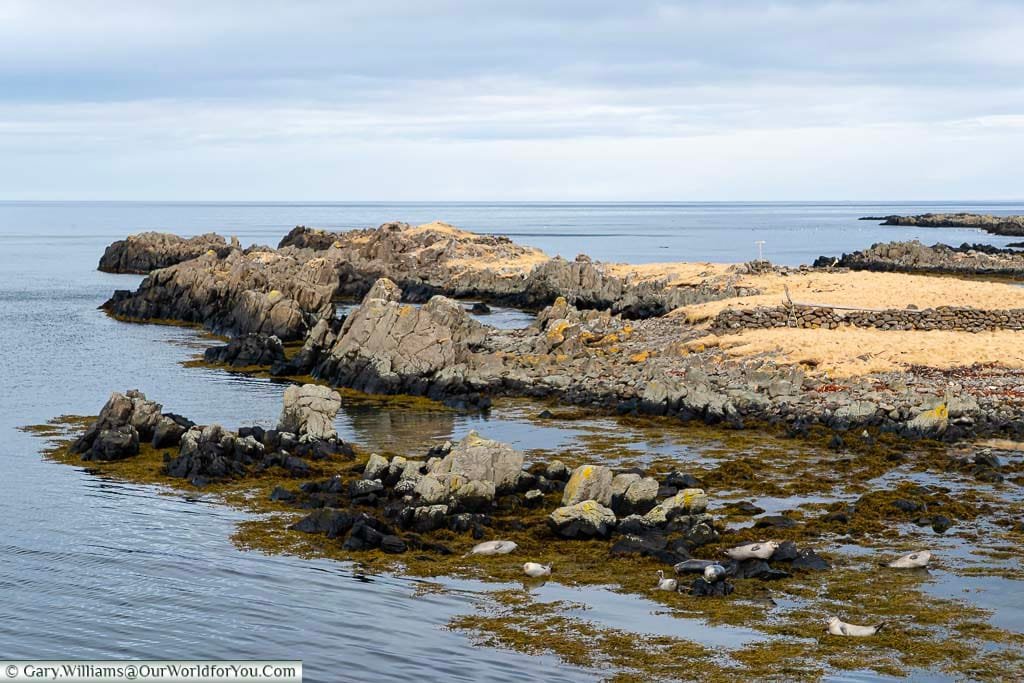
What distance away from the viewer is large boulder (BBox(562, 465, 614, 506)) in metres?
29.0

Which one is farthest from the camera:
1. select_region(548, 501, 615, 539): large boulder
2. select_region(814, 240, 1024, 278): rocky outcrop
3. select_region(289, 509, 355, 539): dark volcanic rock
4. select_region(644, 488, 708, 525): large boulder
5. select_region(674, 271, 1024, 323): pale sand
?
select_region(814, 240, 1024, 278): rocky outcrop

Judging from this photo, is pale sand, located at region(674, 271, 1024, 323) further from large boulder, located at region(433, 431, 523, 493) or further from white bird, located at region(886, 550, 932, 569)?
white bird, located at region(886, 550, 932, 569)

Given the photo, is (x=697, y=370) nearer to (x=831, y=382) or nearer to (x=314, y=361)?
(x=831, y=382)

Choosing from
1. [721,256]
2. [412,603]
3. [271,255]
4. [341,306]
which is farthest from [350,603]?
[721,256]

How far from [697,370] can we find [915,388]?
8361 millimetres

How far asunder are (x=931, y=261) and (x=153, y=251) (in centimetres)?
8293

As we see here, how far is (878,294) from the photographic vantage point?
61156 mm

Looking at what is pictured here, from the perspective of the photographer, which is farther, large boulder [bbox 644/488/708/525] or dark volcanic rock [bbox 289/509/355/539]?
large boulder [bbox 644/488/708/525]

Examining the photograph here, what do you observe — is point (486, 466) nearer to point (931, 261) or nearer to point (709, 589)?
point (709, 589)

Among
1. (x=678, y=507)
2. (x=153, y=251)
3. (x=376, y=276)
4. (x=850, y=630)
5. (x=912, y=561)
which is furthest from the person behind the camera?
(x=153, y=251)

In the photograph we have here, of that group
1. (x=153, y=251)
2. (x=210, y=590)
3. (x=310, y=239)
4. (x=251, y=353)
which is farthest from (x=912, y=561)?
(x=153, y=251)

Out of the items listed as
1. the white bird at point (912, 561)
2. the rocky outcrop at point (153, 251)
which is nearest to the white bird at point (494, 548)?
the white bird at point (912, 561)

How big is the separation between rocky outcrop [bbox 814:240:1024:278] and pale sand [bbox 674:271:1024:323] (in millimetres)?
36634

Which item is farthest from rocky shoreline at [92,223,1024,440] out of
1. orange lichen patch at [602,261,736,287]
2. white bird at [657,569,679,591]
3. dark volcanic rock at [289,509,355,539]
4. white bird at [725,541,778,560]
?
dark volcanic rock at [289,509,355,539]
